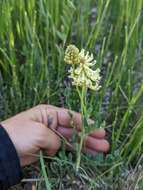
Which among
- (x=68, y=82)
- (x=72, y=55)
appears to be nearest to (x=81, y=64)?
(x=72, y=55)

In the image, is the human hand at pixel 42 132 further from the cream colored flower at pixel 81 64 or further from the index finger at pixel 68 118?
the cream colored flower at pixel 81 64

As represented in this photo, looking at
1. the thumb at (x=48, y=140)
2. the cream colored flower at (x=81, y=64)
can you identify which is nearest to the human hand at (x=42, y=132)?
the thumb at (x=48, y=140)

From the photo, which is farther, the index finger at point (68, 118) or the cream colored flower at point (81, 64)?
the index finger at point (68, 118)

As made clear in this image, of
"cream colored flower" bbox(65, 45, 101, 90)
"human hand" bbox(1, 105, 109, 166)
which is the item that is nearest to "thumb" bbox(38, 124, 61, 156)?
"human hand" bbox(1, 105, 109, 166)

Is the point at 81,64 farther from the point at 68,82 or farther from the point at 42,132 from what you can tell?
the point at 68,82

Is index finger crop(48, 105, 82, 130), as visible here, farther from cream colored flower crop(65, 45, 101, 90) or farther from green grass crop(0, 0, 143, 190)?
cream colored flower crop(65, 45, 101, 90)

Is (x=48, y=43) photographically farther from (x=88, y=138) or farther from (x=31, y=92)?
(x=88, y=138)

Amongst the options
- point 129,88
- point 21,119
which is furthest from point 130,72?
point 21,119
